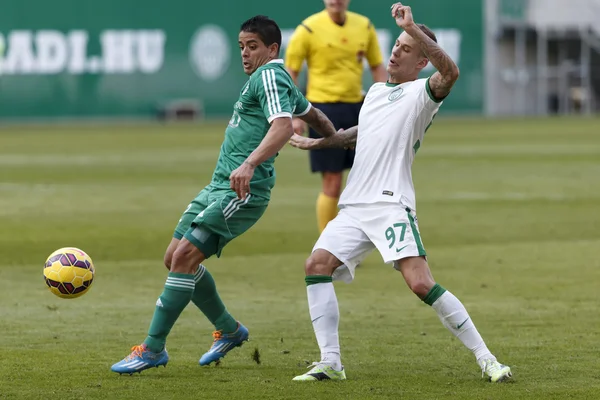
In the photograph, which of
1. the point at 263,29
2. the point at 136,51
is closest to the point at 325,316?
the point at 263,29

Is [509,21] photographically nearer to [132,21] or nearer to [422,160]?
[132,21]

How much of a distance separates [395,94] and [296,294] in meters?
3.35

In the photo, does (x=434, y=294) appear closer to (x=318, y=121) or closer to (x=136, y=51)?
(x=318, y=121)

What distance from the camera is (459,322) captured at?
6.68 m

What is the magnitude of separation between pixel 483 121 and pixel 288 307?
37.6m

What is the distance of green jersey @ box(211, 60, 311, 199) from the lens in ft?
22.3

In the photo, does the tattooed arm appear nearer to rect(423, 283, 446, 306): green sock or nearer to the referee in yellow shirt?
rect(423, 283, 446, 306): green sock

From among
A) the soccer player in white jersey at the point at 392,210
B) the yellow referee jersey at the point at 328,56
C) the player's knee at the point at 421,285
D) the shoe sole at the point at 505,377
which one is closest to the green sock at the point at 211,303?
the soccer player in white jersey at the point at 392,210

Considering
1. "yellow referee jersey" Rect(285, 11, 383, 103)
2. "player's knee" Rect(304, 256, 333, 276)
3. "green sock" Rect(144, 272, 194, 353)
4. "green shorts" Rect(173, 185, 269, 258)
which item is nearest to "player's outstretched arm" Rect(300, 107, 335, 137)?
"green shorts" Rect(173, 185, 269, 258)

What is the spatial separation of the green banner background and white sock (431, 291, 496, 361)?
4298 cm

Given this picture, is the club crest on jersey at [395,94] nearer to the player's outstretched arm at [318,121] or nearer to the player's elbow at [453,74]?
the player's elbow at [453,74]

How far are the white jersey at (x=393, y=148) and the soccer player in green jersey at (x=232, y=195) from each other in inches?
18.8

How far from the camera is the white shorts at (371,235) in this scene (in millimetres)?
6656

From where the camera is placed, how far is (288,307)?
939 cm
